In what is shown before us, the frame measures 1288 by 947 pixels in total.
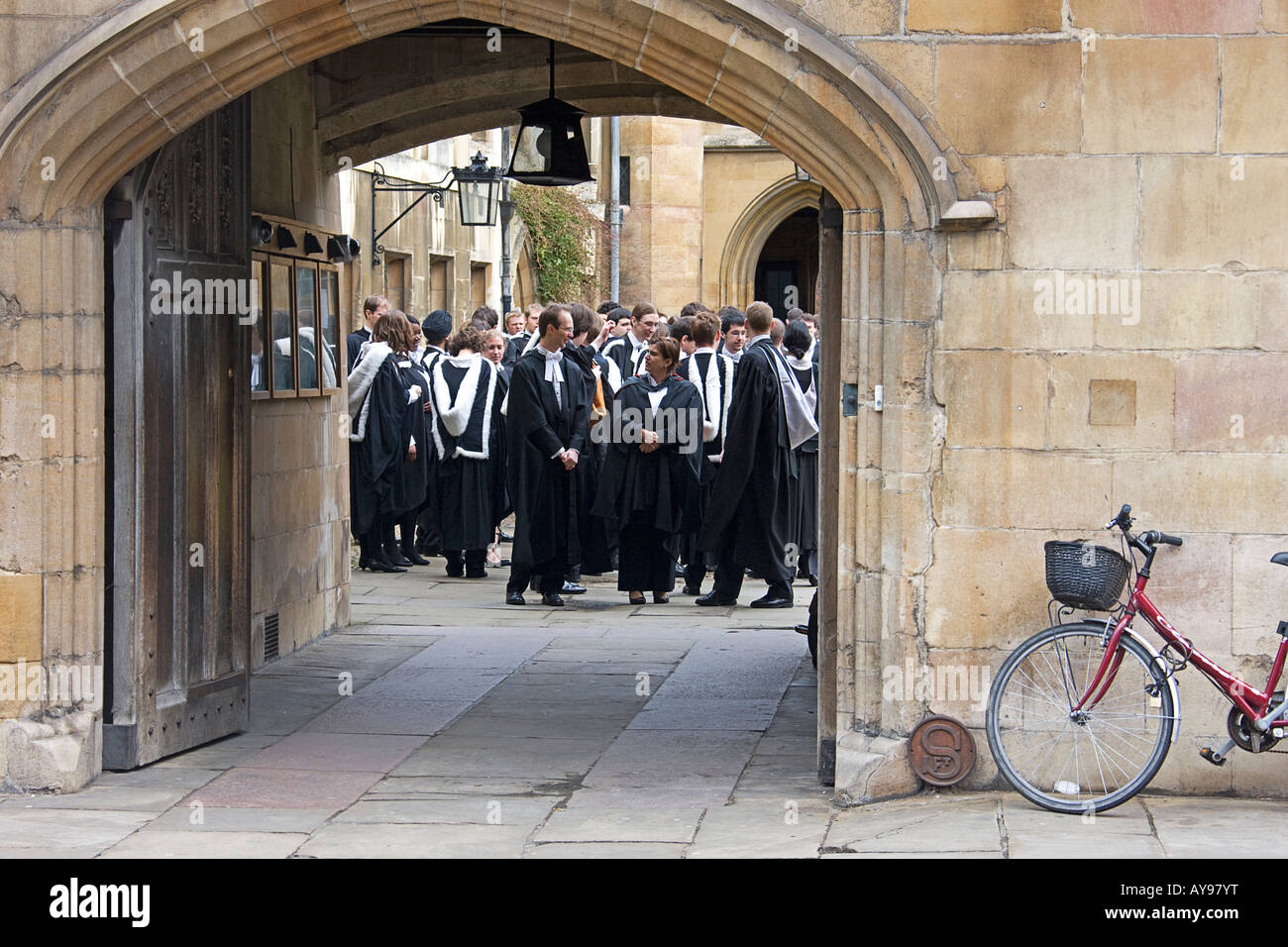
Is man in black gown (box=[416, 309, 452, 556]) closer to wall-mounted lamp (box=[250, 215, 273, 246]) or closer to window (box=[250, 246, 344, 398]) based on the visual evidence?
window (box=[250, 246, 344, 398])

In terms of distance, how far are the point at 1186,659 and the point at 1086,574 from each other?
0.54 m

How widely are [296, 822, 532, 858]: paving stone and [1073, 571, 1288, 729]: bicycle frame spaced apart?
206 centimetres

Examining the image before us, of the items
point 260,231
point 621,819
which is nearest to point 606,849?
point 621,819

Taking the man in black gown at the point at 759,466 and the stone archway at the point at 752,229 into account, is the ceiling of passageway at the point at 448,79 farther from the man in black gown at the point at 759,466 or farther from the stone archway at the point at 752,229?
the stone archway at the point at 752,229

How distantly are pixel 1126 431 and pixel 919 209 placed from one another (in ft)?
3.61

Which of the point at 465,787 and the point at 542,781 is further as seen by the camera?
the point at 542,781

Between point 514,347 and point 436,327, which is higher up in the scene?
point 436,327

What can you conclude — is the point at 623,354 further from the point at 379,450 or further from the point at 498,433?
the point at 379,450

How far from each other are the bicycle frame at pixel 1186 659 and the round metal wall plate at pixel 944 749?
463 mm

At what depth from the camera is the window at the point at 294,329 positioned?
973 centimetres

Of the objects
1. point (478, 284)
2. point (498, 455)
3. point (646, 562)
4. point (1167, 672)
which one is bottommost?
point (646, 562)

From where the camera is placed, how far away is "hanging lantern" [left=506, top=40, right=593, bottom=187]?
10.1m

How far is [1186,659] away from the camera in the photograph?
643cm

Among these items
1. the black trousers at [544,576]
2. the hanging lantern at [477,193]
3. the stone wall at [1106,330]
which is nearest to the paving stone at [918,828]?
the stone wall at [1106,330]
